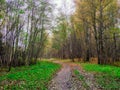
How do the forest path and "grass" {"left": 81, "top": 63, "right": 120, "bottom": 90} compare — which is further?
"grass" {"left": 81, "top": 63, "right": 120, "bottom": 90}

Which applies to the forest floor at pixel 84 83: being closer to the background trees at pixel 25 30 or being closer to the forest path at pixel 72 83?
the forest path at pixel 72 83

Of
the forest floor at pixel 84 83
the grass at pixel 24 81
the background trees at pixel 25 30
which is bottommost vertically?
the forest floor at pixel 84 83

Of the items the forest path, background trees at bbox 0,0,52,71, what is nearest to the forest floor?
the forest path

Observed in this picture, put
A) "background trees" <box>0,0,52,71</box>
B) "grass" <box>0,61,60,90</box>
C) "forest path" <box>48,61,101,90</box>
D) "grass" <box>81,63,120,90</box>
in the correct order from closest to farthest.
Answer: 1. "grass" <box>0,61,60,90</box>
2. "forest path" <box>48,61,101,90</box>
3. "grass" <box>81,63,120,90</box>
4. "background trees" <box>0,0,52,71</box>

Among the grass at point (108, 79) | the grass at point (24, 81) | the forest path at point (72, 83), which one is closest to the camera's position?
the grass at point (24, 81)

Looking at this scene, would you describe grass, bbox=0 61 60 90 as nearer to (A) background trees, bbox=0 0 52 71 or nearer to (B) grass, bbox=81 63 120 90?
(B) grass, bbox=81 63 120 90

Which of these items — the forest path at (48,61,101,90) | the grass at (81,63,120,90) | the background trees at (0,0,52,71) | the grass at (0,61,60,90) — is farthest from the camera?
the background trees at (0,0,52,71)

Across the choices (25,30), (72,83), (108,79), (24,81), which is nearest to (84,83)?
(72,83)

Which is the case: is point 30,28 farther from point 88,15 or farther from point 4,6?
point 4,6

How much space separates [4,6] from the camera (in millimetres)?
20578

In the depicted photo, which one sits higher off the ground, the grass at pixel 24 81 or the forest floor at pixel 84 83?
the grass at pixel 24 81

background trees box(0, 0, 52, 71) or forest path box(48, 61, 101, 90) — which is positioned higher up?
background trees box(0, 0, 52, 71)

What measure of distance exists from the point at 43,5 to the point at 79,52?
27.7m

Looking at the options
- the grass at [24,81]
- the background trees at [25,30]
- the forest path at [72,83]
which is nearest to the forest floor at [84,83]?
the forest path at [72,83]
